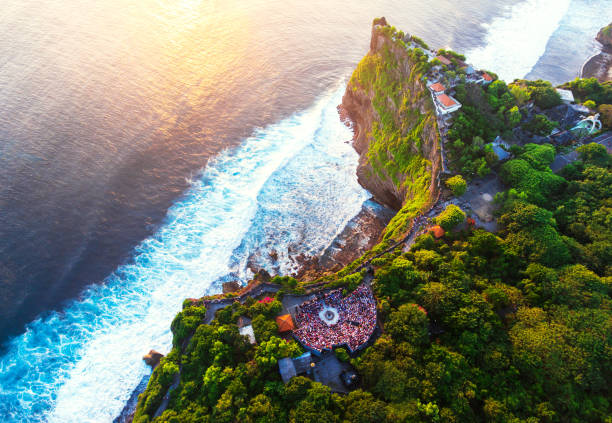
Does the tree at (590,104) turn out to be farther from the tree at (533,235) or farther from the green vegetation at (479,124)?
the tree at (533,235)

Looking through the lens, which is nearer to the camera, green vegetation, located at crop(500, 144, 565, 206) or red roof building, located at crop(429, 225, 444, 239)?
red roof building, located at crop(429, 225, 444, 239)

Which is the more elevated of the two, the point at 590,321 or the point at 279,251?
the point at 590,321

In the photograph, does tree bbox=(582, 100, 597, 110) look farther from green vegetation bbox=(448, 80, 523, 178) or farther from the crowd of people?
the crowd of people

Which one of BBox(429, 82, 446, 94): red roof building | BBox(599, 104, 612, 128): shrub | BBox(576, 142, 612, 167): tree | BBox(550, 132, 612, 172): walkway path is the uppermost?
BBox(429, 82, 446, 94): red roof building

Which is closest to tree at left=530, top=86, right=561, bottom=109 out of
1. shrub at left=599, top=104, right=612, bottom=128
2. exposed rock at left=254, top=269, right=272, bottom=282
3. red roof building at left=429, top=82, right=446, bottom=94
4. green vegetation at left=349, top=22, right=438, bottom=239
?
shrub at left=599, top=104, right=612, bottom=128

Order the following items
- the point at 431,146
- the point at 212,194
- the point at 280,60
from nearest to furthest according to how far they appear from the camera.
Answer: the point at 431,146 → the point at 212,194 → the point at 280,60

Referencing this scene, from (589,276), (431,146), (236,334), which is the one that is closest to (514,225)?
(589,276)

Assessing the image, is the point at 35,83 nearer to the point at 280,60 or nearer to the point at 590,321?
the point at 280,60

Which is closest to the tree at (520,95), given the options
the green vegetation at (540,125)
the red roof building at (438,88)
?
the green vegetation at (540,125)
